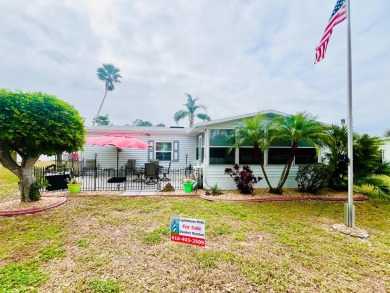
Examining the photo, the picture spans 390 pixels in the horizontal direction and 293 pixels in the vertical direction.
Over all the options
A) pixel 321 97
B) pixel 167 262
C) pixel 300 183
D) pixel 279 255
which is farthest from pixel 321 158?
pixel 321 97

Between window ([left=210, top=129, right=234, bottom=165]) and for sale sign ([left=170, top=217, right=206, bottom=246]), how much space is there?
5.53 meters

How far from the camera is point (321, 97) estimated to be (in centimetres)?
1702

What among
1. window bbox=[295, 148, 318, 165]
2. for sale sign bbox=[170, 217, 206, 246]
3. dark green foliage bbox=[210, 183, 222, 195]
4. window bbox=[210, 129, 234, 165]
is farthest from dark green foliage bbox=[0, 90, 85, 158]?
window bbox=[295, 148, 318, 165]

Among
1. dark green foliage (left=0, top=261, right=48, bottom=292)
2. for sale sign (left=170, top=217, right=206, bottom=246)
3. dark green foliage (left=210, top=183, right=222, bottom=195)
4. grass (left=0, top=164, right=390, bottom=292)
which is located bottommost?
grass (left=0, top=164, right=390, bottom=292)

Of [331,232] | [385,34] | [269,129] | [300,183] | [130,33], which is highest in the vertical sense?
[130,33]

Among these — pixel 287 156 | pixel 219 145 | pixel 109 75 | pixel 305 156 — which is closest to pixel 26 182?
pixel 219 145

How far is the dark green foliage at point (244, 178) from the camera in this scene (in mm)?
7629

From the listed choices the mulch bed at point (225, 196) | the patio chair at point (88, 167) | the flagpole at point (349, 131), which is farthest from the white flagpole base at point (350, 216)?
the patio chair at point (88, 167)

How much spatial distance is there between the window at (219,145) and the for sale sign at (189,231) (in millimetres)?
5530

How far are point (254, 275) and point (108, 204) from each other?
5450 mm

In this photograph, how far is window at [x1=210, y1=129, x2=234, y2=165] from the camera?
8398 mm

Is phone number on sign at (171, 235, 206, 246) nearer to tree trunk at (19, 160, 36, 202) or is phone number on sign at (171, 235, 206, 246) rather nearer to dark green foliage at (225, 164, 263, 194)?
dark green foliage at (225, 164, 263, 194)

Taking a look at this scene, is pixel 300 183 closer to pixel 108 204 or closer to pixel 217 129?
pixel 217 129

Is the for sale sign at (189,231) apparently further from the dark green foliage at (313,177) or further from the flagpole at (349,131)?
the dark green foliage at (313,177)
